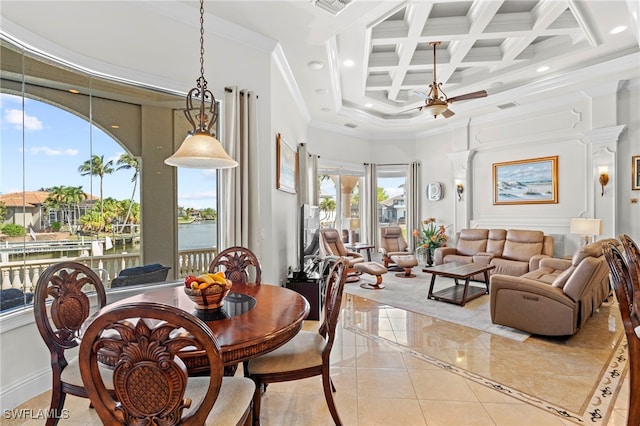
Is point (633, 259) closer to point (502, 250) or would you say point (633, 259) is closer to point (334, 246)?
point (502, 250)

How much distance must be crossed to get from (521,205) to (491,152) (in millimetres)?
1277

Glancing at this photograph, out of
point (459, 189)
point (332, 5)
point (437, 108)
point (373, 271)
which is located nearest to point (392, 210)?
point (459, 189)

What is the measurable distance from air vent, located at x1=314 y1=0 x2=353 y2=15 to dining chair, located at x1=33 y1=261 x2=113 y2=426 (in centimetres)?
288

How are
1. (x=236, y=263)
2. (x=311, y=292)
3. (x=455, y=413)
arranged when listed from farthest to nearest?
1. (x=311, y=292)
2. (x=236, y=263)
3. (x=455, y=413)

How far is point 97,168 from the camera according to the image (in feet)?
9.93

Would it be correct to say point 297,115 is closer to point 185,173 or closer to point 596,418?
point 185,173

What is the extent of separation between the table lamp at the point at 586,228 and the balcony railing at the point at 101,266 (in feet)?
18.1

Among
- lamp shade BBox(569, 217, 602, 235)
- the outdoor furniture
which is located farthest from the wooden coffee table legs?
the outdoor furniture

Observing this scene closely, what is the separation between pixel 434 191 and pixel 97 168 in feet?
22.0

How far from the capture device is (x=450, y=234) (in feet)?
23.7

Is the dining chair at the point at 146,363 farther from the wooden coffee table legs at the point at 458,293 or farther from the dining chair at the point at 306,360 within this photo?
the wooden coffee table legs at the point at 458,293

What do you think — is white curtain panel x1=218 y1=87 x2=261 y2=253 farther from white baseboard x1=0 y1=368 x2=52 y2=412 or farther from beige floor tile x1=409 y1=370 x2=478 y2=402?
beige floor tile x1=409 y1=370 x2=478 y2=402

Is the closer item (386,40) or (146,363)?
(146,363)

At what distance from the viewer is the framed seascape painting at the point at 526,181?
5.78 metres
